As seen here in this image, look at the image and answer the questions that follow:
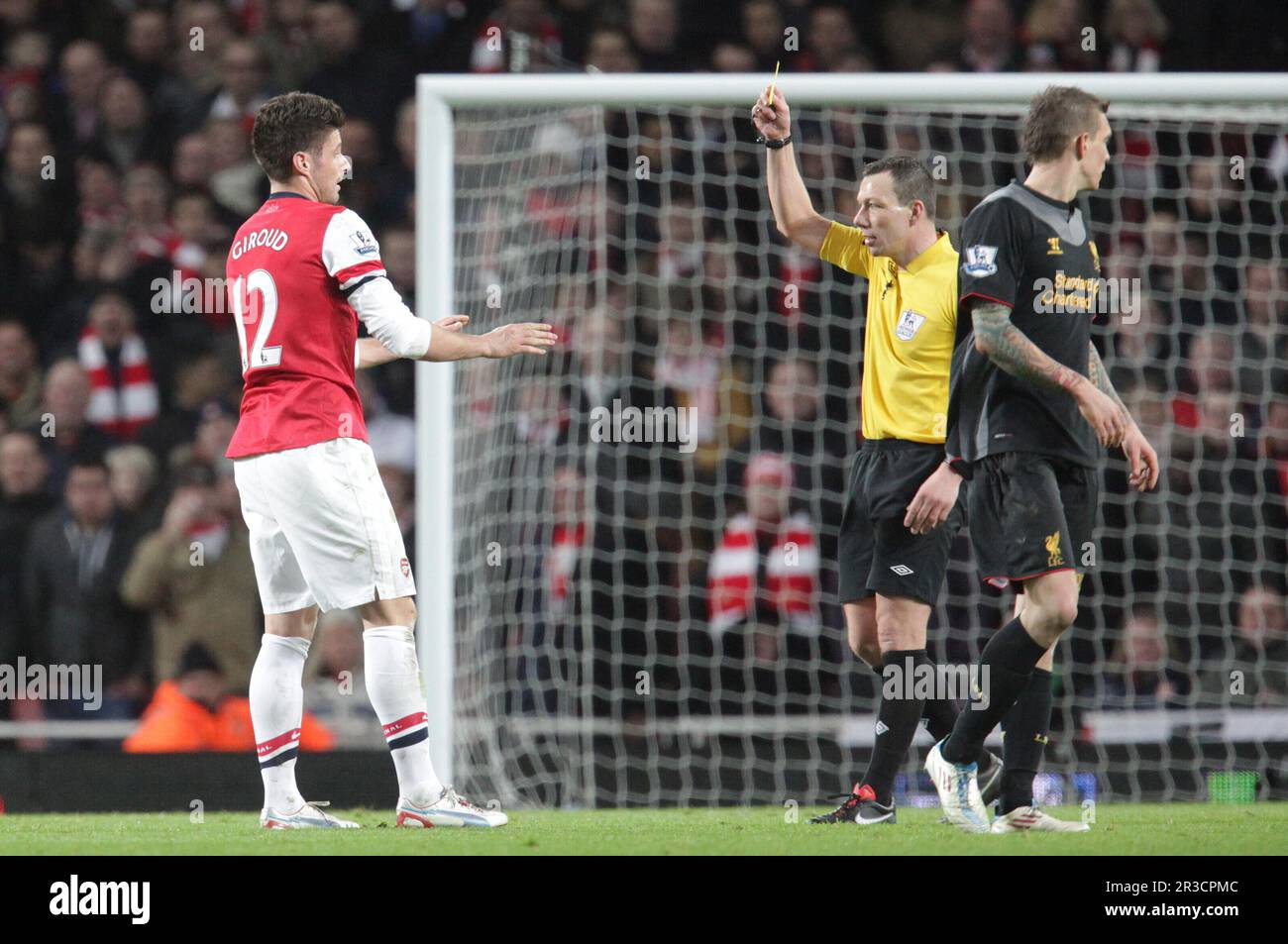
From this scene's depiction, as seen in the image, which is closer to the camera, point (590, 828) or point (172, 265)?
point (590, 828)

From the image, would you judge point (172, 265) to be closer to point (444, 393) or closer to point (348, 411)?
point (444, 393)

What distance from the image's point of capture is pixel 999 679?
444cm

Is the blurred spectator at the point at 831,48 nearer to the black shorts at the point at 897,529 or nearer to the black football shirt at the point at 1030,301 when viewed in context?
A: the black shorts at the point at 897,529

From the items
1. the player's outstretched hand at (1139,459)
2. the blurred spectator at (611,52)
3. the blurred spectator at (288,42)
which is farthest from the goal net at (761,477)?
the player's outstretched hand at (1139,459)

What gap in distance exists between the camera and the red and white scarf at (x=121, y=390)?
8875 millimetres

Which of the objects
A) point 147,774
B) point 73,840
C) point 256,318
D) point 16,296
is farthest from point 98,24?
point 73,840

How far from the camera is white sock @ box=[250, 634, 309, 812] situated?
4.64 metres

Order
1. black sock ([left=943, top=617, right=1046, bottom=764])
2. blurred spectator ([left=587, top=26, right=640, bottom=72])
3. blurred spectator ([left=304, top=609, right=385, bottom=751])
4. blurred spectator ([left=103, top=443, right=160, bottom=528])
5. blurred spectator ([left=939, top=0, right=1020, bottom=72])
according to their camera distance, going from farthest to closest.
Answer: blurred spectator ([left=939, top=0, right=1020, bottom=72]) < blurred spectator ([left=587, top=26, right=640, bottom=72]) < blurred spectator ([left=103, top=443, right=160, bottom=528]) < blurred spectator ([left=304, top=609, right=385, bottom=751]) < black sock ([left=943, top=617, right=1046, bottom=764])

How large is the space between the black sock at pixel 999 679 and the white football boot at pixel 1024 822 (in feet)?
0.60

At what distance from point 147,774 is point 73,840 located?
6.21 ft

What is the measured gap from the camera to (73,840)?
4336 mm

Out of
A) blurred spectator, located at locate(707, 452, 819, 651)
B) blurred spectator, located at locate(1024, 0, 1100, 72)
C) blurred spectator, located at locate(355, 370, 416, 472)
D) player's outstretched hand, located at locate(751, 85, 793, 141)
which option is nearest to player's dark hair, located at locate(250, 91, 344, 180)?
player's outstretched hand, located at locate(751, 85, 793, 141)

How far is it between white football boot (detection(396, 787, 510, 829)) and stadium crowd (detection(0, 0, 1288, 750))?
2.66 metres

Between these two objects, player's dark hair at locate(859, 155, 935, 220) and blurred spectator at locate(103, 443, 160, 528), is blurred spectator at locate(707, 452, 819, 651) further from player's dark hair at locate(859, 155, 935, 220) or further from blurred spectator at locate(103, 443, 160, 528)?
player's dark hair at locate(859, 155, 935, 220)
